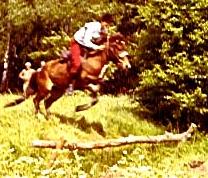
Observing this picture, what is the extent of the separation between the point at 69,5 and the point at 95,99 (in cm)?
220

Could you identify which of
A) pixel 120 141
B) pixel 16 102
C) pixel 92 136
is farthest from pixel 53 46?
pixel 120 141

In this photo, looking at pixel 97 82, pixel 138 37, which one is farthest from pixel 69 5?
pixel 97 82

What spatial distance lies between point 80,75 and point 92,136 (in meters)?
0.76

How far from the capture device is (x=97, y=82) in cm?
987

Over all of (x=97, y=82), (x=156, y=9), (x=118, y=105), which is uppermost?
(x=156, y=9)

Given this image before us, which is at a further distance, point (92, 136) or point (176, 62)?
point (176, 62)

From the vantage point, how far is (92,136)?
9.71m

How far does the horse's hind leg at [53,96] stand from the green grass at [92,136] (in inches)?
4.1

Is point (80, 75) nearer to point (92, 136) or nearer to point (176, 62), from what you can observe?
point (92, 136)

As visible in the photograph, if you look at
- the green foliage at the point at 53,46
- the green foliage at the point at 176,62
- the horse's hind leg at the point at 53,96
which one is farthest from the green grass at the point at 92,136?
the green foliage at the point at 53,46

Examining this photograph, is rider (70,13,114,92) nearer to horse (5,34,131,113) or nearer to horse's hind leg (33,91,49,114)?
horse (5,34,131,113)

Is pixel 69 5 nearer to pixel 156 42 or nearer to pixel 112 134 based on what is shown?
pixel 156 42

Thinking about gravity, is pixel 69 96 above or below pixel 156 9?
below

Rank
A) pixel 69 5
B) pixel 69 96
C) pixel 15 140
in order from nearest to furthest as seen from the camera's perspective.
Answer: pixel 15 140 < pixel 69 96 < pixel 69 5
